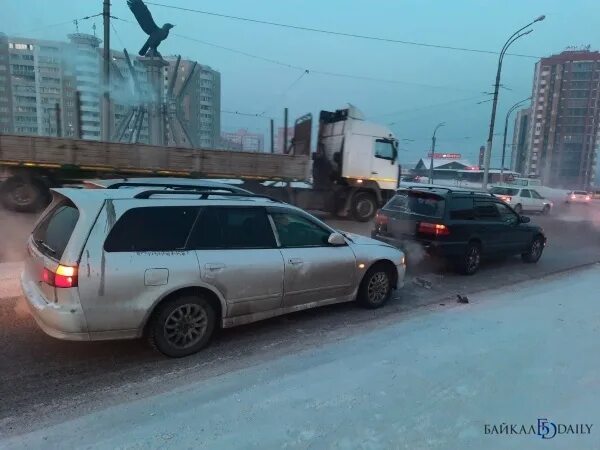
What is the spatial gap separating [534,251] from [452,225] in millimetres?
3283

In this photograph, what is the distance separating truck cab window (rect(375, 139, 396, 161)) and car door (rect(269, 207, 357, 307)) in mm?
10501

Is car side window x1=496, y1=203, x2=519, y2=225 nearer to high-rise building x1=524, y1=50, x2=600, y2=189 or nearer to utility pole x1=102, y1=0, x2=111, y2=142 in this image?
utility pole x1=102, y1=0, x2=111, y2=142

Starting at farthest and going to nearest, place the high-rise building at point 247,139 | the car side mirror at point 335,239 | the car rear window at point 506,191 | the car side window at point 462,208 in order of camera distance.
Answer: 1. the high-rise building at point 247,139
2. the car rear window at point 506,191
3. the car side window at point 462,208
4. the car side mirror at point 335,239

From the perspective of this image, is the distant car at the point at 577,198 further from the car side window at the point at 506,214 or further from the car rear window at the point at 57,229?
the car rear window at the point at 57,229

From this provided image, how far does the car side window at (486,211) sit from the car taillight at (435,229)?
3.36 feet

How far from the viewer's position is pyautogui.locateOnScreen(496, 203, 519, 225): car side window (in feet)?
28.5

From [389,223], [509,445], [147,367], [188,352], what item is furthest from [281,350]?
[389,223]

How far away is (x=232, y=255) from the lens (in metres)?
4.20

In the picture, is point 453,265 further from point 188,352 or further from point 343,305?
point 188,352

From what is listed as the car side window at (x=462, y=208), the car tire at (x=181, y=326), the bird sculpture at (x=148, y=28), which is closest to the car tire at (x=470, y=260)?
the car side window at (x=462, y=208)

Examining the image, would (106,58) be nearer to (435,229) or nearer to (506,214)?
(435,229)

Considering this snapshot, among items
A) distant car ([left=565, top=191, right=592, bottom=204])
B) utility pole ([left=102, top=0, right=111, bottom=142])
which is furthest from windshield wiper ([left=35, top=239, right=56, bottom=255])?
distant car ([left=565, top=191, right=592, bottom=204])

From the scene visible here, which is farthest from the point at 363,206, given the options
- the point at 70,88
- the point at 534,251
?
the point at 70,88

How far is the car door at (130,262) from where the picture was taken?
139 inches
